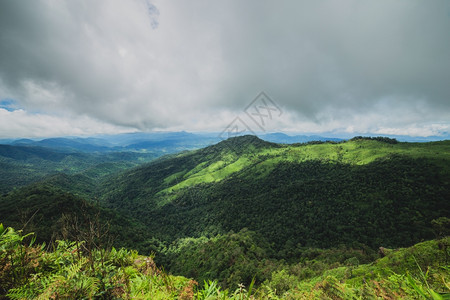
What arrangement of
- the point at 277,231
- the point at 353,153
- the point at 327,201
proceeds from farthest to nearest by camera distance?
the point at 353,153, the point at 327,201, the point at 277,231

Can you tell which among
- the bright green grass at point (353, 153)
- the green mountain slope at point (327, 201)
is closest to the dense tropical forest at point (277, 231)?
the green mountain slope at point (327, 201)

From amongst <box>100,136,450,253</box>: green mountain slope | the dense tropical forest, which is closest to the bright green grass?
<box>100,136,450,253</box>: green mountain slope

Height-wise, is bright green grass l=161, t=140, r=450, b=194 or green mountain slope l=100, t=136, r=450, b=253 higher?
bright green grass l=161, t=140, r=450, b=194

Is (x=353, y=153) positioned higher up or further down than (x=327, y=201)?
higher up

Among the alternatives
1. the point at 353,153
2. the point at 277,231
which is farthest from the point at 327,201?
the point at 353,153

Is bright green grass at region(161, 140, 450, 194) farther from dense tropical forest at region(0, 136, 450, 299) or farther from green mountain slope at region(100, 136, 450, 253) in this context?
dense tropical forest at region(0, 136, 450, 299)

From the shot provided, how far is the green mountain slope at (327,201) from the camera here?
81.8m

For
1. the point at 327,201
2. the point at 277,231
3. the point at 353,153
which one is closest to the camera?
the point at 277,231

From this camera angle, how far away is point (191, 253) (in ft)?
258

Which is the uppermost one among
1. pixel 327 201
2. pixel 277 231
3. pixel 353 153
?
pixel 353 153

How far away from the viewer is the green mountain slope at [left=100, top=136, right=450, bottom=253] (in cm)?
8175

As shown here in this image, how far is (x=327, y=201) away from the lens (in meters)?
106

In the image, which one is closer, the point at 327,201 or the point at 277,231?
the point at 277,231

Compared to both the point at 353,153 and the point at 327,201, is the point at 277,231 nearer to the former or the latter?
the point at 327,201
